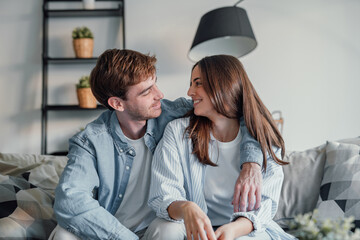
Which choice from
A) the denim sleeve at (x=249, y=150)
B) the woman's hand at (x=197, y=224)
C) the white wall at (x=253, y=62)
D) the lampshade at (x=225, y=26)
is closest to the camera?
the woman's hand at (x=197, y=224)

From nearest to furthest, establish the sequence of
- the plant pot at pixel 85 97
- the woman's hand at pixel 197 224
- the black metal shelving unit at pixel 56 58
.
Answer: the woman's hand at pixel 197 224, the plant pot at pixel 85 97, the black metal shelving unit at pixel 56 58

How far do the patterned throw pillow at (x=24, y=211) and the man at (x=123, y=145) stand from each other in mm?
145

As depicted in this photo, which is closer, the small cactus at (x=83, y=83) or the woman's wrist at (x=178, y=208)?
the woman's wrist at (x=178, y=208)

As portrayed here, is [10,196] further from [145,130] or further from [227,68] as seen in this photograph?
[227,68]

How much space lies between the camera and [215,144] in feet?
4.43

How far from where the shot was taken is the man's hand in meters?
1.12

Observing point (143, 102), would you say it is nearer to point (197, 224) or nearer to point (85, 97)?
point (197, 224)

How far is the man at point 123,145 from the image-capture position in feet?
4.11

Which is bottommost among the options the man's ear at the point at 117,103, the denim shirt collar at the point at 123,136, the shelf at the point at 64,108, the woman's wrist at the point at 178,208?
the shelf at the point at 64,108

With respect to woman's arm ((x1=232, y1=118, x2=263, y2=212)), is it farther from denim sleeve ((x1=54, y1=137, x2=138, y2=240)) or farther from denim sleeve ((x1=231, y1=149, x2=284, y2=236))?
denim sleeve ((x1=54, y1=137, x2=138, y2=240))

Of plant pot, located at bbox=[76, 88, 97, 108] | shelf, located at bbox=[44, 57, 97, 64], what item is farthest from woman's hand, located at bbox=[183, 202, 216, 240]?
shelf, located at bbox=[44, 57, 97, 64]

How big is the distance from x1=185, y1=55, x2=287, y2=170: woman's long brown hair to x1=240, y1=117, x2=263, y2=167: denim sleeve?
2 centimetres

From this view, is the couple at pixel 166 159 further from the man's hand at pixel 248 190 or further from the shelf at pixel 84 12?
the shelf at pixel 84 12

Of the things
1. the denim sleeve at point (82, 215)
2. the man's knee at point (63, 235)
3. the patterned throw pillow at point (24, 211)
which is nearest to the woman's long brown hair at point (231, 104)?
the denim sleeve at point (82, 215)
